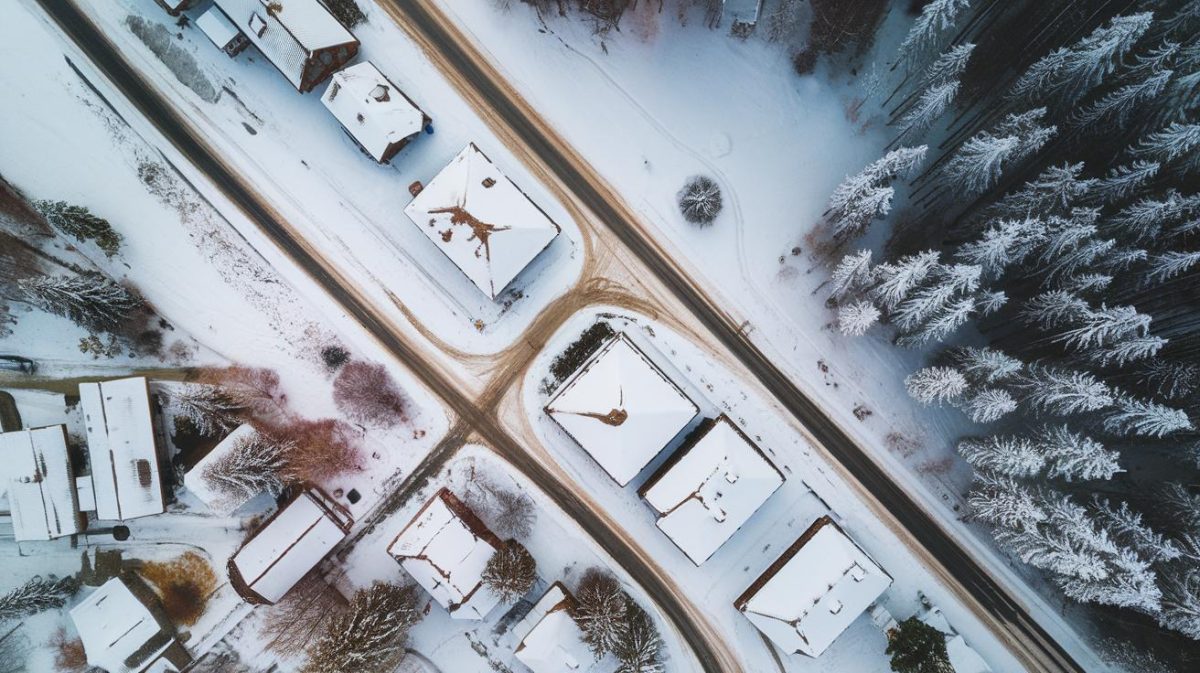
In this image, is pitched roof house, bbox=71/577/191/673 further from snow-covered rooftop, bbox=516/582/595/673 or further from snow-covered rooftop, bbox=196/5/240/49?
snow-covered rooftop, bbox=196/5/240/49

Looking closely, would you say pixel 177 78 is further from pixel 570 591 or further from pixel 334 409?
pixel 570 591

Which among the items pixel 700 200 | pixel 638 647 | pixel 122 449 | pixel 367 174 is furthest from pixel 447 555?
pixel 700 200

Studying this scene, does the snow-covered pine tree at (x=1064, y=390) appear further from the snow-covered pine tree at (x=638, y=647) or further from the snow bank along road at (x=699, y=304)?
the snow-covered pine tree at (x=638, y=647)

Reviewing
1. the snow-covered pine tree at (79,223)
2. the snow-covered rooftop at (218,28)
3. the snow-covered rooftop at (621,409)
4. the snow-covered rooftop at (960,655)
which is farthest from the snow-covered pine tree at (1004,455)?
the snow-covered pine tree at (79,223)

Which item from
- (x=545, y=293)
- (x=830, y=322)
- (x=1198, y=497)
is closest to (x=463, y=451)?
(x=545, y=293)

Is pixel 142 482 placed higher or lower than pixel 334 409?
higher

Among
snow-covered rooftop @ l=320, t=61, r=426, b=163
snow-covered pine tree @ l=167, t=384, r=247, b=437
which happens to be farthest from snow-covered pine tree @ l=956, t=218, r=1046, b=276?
snow-covered pine tree @ l=167, t=384, r=247, b=437
